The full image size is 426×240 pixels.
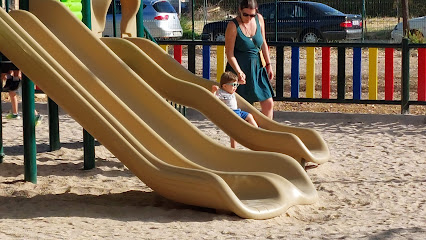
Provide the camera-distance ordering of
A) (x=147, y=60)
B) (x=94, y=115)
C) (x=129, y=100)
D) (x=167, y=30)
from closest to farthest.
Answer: (x=94, y=115) → (x=129, y=100) → (x=147, y=60) → (x=167, y=30)

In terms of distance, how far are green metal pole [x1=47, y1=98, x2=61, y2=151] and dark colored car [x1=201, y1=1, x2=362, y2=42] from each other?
1200cm

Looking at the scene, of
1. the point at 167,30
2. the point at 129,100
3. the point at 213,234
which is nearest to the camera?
the point at 213,234

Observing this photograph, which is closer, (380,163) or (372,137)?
(380,163)

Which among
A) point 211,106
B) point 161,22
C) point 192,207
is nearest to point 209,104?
point 211,106

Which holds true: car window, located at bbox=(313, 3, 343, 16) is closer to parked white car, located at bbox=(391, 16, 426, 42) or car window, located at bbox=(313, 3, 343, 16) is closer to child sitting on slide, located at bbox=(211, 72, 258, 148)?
parked white car, located at bbox=(391, 16, 426, 42)

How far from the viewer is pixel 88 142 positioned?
9.17 m

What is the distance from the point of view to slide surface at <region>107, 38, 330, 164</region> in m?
8.77

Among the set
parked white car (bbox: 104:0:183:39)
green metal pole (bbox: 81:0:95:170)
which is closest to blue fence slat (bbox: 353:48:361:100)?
green metal pole (bbox: 81:0:95:170)

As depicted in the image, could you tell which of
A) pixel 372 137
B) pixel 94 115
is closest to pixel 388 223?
pixel 94 115

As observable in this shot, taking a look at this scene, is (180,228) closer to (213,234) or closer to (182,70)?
(213,234)

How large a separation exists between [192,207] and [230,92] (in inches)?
79.9

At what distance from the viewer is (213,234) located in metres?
6.46

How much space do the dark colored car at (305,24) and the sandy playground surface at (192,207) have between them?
11.8m

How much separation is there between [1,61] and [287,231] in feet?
11.3
